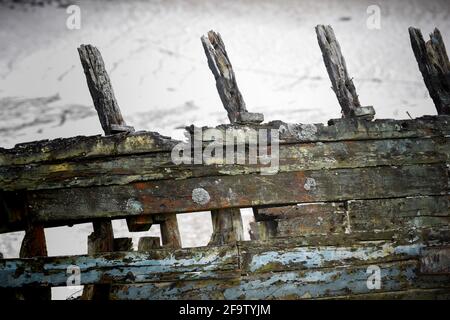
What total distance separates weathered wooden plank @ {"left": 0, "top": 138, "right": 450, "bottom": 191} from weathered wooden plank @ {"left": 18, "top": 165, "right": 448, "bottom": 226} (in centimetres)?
5

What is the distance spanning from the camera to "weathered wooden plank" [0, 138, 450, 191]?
2.74 metres

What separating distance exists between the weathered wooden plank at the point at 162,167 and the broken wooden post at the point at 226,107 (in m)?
0.28

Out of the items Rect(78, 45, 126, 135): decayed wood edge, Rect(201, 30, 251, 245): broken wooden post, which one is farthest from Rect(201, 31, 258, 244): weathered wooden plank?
Rect(78, 45, 126, 135): decayed wood edge

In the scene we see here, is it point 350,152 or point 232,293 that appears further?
point 350,152

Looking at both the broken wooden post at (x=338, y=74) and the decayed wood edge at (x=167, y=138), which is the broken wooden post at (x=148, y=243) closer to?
the decayed wood edge at (x=167, y=138)

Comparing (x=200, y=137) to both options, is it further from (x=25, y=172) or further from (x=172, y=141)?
(x=25, y=172)

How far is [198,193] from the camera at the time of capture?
8.98 ft

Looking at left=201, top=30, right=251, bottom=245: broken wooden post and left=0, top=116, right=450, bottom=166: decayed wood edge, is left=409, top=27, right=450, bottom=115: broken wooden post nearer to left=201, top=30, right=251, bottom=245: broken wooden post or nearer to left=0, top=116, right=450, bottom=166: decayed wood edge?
left=0, top=116, right=450, bottom=166: decayed wood edge

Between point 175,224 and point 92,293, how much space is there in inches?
29.6

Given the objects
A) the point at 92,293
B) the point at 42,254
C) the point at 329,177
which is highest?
the point at 329,177

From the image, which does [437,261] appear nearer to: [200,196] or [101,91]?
[200,196]

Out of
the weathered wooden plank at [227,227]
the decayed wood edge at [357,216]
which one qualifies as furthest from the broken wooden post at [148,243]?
the decayed wood edge at [357,216]

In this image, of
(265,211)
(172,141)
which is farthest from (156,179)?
(265,211)

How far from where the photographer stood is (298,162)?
111 inches
